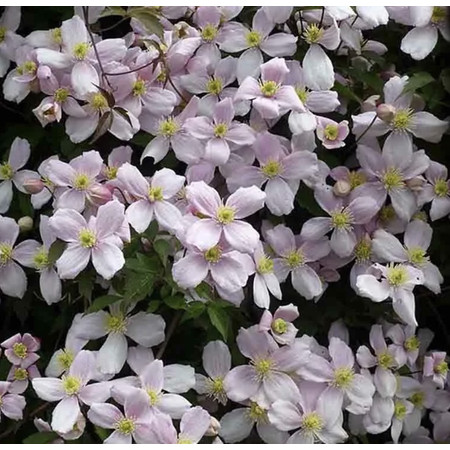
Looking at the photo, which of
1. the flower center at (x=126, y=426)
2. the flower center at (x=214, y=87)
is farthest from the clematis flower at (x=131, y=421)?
the flower center at (x=214, y=87)

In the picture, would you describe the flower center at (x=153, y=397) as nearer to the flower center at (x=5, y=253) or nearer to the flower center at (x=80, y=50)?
the flower center at (x=5, y=253)

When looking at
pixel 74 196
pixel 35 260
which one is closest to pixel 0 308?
pixel 35 260

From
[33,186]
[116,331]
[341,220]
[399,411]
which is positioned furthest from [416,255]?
[33,186]

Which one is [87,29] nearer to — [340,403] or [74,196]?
[74,196]

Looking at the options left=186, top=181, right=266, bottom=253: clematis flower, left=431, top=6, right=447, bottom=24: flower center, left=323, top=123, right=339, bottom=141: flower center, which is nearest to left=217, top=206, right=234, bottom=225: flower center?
left=186, top=181, right=266, bottom=253: clematis flower

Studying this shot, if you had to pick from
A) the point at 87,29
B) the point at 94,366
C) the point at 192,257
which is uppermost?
the point at 87,29

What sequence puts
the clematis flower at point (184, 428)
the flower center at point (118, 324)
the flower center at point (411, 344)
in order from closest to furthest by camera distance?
1. the clematis flower at point (184, 428)
2. the flower center at point (118, 324)
3. the flower center at point (411, 344)
